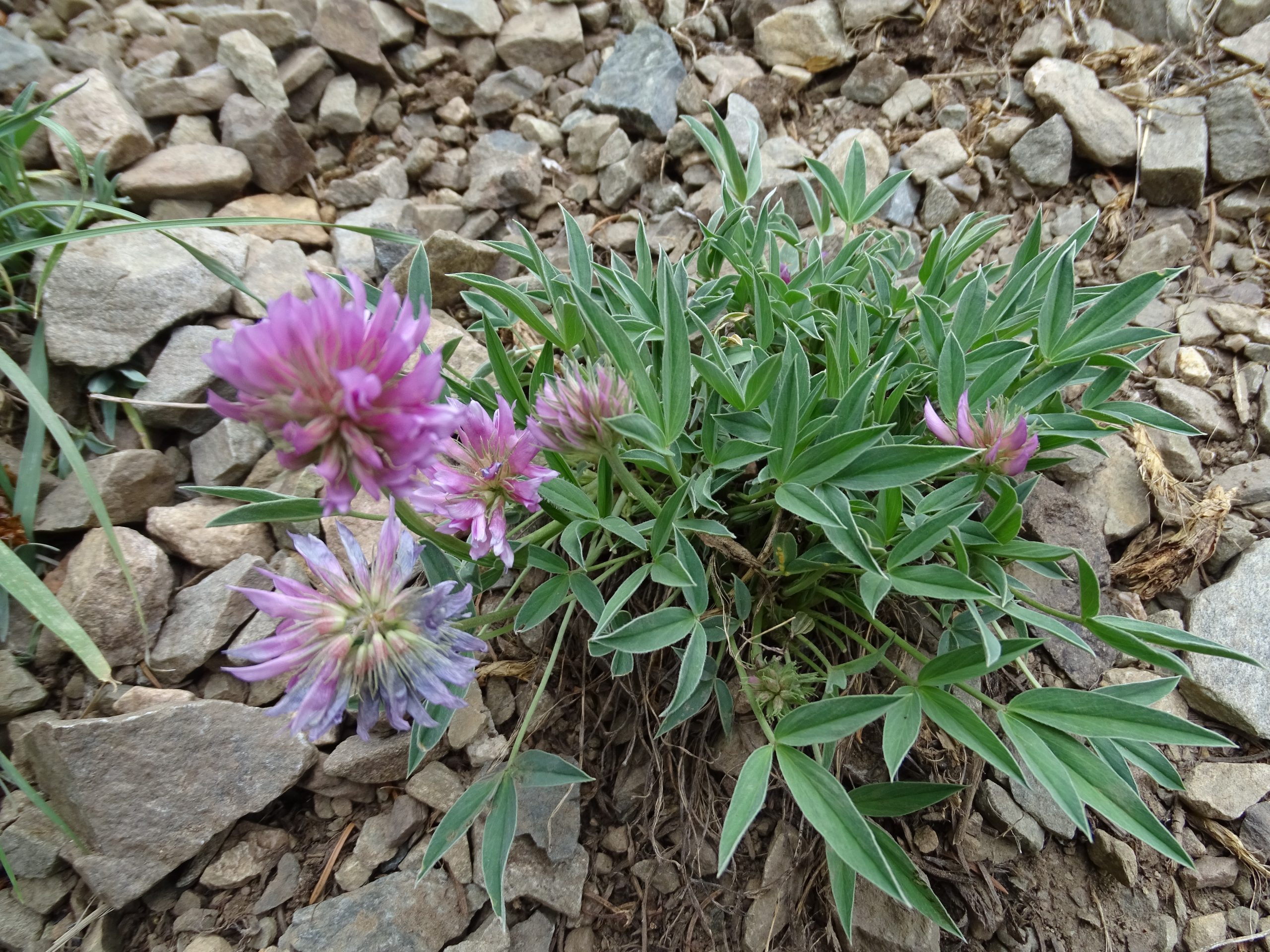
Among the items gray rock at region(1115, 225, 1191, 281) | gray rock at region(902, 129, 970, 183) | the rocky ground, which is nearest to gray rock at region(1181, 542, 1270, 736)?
the rocky ground

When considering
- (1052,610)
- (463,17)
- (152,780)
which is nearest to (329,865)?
(152,780)

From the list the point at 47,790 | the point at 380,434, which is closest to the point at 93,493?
the point at 47,790

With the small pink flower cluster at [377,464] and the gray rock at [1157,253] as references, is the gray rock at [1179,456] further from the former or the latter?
the small pink flower cluster at [377,464]

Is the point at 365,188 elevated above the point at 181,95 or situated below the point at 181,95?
below

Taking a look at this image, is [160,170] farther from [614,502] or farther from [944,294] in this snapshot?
[944,294]

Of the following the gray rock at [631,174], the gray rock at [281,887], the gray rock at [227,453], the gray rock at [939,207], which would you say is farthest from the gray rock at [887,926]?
the gray rock at [631,174]

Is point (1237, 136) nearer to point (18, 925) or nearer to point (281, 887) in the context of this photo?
point (281, 887)
